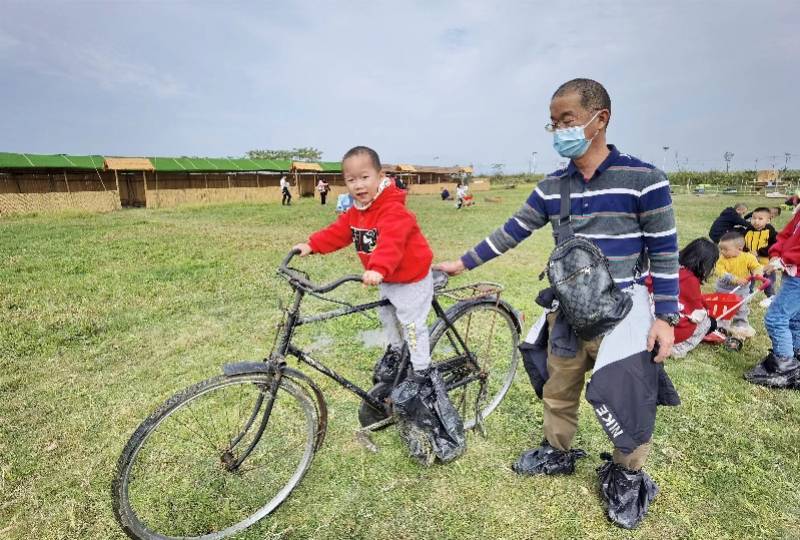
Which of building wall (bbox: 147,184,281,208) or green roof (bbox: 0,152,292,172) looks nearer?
green roof (bbox: 0,152,292,172)

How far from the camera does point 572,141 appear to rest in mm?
2389

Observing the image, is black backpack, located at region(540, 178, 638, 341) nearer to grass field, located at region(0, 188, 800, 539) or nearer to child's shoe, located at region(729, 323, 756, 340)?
grass field, located at region(0, 188, 800, 539)

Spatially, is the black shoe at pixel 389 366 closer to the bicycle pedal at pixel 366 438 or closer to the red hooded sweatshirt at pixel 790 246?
the bicycle pedal at pixel 366 438

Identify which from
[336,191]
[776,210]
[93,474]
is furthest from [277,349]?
[336,191]

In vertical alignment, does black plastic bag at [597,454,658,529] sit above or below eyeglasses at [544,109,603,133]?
below

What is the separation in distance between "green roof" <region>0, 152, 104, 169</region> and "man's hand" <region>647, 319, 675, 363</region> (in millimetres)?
31738

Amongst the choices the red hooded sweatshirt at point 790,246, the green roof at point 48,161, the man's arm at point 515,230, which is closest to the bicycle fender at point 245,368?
the man's arm at point 515,230

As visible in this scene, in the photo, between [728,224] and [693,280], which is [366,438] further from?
[728,224]

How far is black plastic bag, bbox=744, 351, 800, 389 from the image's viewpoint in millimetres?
4449

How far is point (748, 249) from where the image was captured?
6.70 m

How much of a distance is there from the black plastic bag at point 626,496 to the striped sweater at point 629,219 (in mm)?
1135

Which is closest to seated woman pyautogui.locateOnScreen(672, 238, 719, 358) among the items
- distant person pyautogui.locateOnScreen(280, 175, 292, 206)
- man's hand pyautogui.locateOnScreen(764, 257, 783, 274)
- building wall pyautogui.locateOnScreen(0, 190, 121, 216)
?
man's hand pyautogui.locateOnScreen(764, 257, 783, 274)

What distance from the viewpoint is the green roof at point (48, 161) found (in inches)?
962

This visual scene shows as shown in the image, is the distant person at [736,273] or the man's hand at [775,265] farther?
the distant person at [736,273]
